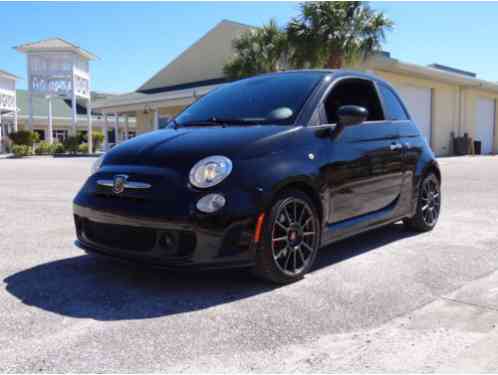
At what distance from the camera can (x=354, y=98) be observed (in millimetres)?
4379

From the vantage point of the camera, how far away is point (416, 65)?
19.4m

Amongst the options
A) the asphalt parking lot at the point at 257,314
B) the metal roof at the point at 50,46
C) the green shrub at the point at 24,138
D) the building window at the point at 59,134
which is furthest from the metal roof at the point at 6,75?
the asphalt parking lot at the point at 257,314

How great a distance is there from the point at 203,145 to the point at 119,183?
634mm

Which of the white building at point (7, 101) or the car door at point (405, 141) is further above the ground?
the white building at point (7, 101)

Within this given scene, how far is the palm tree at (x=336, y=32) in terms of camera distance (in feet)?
57.1

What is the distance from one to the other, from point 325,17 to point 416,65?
4.72 metres

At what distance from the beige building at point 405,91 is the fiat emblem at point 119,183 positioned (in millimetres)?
16968

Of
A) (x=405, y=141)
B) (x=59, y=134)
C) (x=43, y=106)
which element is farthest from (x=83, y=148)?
(x=405, y=141)

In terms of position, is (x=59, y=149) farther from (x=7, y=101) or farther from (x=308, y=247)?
(x=308, y=247)

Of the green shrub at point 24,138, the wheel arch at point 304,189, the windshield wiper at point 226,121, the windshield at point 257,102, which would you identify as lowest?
the wheel arch at point 304,189

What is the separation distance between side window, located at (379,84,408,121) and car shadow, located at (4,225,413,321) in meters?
1.65

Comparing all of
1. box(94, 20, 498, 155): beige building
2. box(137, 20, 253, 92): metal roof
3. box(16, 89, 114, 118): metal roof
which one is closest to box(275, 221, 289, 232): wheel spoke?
box(94, 20, 498, 155): beige building

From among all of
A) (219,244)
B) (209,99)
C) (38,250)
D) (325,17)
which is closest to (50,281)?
(38,250)

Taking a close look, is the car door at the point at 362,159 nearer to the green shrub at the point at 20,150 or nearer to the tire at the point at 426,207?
the tire at the point at 426,207
